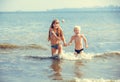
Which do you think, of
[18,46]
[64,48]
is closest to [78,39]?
[64,48]

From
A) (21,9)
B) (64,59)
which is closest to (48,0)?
(21,9)

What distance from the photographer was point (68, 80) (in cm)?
180

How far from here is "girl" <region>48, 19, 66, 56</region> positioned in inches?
77.4

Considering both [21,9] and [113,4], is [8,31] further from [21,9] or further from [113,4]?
[113,4]

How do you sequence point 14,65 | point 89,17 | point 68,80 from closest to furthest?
point 68,80, point 14,65, point 89,17

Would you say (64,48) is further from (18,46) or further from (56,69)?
(18,46)

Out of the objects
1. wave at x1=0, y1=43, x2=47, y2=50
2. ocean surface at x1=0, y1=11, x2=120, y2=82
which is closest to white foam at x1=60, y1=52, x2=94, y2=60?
ocean surface at x1=0, y1=11, x2=120, y2=82

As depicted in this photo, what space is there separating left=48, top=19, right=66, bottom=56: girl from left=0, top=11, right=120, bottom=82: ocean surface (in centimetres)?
2

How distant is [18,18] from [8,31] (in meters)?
0.10

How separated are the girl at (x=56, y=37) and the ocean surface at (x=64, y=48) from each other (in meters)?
0.02

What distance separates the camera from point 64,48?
201 cm

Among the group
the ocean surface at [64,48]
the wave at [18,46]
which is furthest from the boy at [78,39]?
the wave at [18,46]

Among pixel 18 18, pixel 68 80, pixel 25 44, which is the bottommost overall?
pixel 68 80

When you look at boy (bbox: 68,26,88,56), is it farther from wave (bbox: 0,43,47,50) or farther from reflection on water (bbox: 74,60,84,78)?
wave (bbox: 0,43,47,50)
